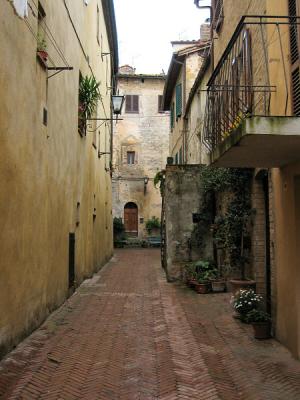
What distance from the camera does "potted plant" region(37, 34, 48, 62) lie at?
320 inches

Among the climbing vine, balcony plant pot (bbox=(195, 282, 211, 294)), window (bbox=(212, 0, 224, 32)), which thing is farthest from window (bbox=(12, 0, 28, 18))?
balcony plant pot (bbox=(195, 282, 211, 294))

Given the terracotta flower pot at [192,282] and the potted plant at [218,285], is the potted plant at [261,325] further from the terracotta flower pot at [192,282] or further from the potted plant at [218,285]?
the terracotta flower pot at [192,282]

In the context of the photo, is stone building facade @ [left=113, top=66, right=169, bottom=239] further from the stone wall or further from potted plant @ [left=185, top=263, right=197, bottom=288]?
potted plant @ [left=185, top=263, right=197, bottom=288]

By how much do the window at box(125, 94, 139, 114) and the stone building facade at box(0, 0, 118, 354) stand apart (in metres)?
20.5

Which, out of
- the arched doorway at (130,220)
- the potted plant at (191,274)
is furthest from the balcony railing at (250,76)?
the arched doorway at (130,220)

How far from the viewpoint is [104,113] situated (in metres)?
21.0

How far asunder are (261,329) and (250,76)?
3858 mm

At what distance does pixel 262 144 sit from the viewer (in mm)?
5332

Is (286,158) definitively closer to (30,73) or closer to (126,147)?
(30,73)

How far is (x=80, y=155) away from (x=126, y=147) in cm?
2152

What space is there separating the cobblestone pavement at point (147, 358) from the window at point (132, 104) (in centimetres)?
2641

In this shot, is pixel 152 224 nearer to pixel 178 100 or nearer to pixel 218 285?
pixel 178 100

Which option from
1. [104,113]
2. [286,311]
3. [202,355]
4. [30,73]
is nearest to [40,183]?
[30,73]

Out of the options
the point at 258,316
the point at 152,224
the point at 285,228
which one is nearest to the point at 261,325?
the point at 258,316
